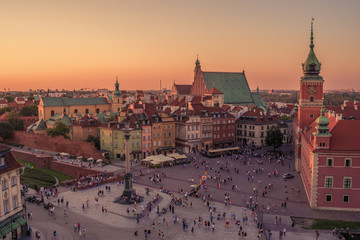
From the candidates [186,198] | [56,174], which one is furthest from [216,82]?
[186,198]

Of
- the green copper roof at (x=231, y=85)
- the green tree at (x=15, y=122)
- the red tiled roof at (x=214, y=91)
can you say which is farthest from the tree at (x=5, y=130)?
the green copper roof at (x=231, y=85)

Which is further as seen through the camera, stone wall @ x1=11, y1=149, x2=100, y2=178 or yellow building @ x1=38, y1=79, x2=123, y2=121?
yellow building @ x1=38, y1=79, x2=123, y2=121

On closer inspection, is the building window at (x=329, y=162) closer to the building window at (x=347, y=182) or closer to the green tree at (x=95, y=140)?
the building window at (x=347, y=182)

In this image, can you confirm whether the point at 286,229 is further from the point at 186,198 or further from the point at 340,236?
the point at 186,198

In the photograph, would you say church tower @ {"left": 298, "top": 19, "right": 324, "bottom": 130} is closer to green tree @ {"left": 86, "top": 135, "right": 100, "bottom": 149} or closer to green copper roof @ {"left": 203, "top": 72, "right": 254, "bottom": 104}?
green tree @ {"left": 86, "top": 135, "right": 100, "bottom": 149}

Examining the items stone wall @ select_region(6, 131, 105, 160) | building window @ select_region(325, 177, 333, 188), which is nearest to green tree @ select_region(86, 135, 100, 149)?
stone wall @ select_region(6, 131, 105, 160)
